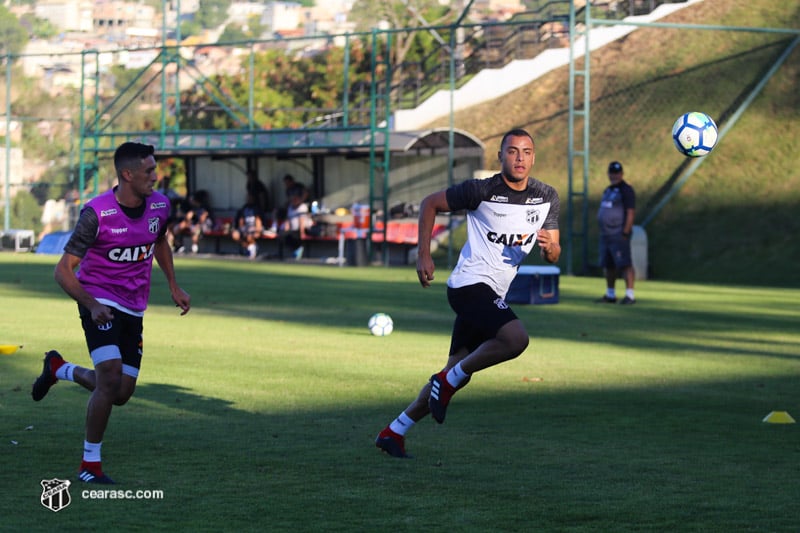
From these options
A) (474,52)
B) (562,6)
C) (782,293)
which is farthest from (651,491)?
(562,6)

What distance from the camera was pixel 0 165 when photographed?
2923 inches

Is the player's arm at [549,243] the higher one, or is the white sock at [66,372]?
the player's arm at [549,243]

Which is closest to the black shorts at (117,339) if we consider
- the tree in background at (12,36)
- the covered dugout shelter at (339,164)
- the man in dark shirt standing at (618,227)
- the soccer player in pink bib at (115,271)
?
the soccer player in pink bib at (115,271)

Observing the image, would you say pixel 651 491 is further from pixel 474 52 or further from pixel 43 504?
pixel 474 52

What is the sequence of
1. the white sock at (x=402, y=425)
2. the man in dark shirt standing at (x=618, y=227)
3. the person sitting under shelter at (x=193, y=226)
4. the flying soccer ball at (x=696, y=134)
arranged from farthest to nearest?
the person sitting under shelter at (x=193, y=226) → the man in dark shirt standing at (x=618, y=227) → the flying soccer ball at (x=696, y=134) → the white sock at (x=402, y=425)

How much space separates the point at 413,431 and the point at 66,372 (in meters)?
2.50

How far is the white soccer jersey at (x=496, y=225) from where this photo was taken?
849 centimetres

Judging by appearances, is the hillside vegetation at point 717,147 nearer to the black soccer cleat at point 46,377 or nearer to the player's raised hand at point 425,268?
the player's raised hand at point 425,268

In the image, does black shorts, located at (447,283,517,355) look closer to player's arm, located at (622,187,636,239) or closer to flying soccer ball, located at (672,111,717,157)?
flying soccer ball, located at (672,111,717,157)

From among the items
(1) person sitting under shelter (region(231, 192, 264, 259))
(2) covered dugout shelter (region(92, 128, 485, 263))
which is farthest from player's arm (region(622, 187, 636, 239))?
(1) person sitting under shelter (region(231, 192, 264, 259))

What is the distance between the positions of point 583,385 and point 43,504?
6.36 meters

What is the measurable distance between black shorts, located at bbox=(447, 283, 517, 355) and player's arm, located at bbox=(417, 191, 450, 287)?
261 millimetres

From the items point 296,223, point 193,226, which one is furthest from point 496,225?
point 193,226

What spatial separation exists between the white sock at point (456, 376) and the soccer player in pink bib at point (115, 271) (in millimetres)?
1915
